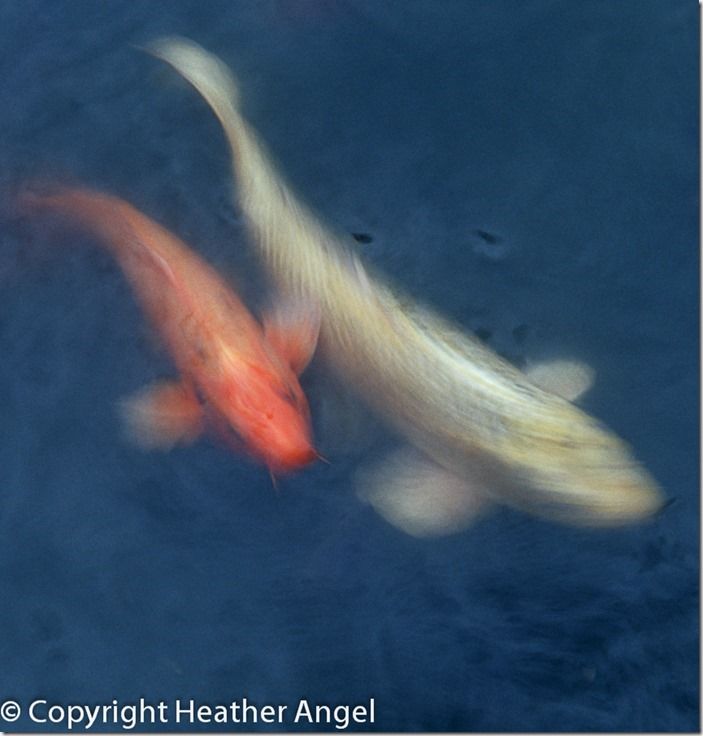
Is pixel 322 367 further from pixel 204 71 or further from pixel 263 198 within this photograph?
pixel 204 71

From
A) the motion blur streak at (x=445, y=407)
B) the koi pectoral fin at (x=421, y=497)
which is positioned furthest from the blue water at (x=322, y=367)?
the motion blur streak at (x=445, y=407)

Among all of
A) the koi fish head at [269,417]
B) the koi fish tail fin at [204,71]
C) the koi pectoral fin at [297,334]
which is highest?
the koi fish tail fin at [204,71]

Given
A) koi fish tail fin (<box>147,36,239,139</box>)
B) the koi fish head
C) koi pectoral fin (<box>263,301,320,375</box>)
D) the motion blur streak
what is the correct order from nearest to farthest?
the motion blur streak
the koi fish head
koi pectoral fin (<box>263,301,320,375</box>)
koi fish tail fin (<box>147,36,239,139</box>)

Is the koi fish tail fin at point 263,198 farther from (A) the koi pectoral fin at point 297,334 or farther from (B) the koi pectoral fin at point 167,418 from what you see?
(B) the koi pectoral fin at point 167,418

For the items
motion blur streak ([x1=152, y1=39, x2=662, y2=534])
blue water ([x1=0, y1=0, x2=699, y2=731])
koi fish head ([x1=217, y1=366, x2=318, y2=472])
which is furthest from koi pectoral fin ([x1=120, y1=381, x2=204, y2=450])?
motion blur streak ([x1=152, y1=39, x2=662, y2=534])

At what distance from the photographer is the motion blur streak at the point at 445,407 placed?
862cm

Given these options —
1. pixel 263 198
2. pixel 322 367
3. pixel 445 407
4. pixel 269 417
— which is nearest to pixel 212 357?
pixel 269 417

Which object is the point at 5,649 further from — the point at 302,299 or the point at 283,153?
the point at 283,153

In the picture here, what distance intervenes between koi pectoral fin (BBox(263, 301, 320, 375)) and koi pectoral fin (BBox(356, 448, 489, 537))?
0.97 meters

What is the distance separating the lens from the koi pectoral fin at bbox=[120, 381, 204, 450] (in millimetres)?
9328

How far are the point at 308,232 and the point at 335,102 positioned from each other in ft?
4.93

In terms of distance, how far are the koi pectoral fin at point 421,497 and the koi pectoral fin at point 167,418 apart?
1304mm

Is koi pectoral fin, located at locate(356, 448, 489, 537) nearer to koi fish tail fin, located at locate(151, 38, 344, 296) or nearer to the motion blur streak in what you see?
the motion blur streak

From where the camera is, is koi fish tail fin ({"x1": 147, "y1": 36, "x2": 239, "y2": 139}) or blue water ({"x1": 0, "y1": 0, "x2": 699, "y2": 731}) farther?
koi fish tail fin ({"x1": 147, "y1": 36, "x2": 239, "y2": 139})
